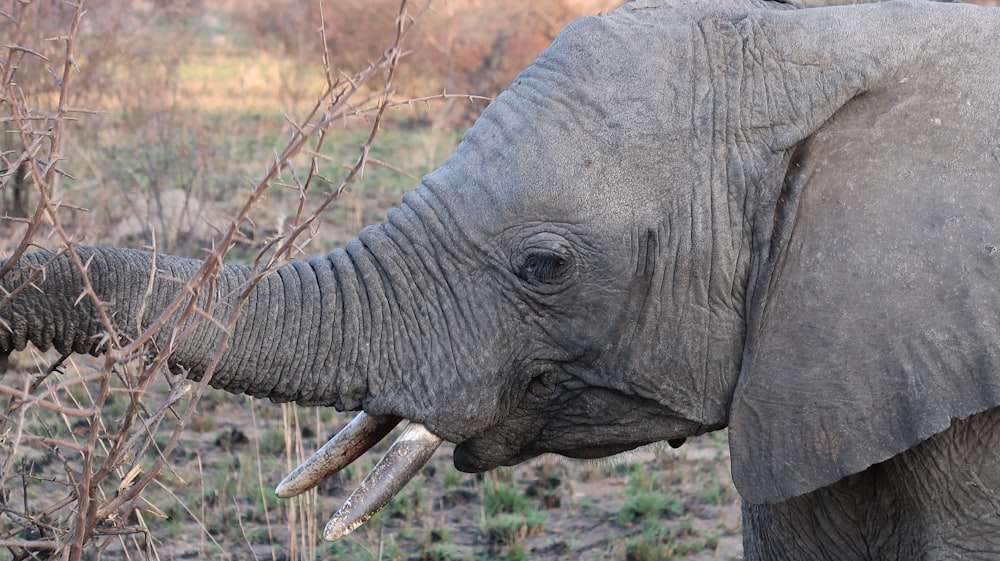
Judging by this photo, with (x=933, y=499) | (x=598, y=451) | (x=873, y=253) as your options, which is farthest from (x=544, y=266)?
(x=933, y=499)

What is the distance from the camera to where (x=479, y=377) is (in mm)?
2809

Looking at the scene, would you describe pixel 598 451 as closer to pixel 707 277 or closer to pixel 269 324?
pixel 707 277

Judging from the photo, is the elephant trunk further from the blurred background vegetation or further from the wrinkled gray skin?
the blurred background vegetation

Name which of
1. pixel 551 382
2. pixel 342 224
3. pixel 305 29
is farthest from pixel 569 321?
pixel 305 29

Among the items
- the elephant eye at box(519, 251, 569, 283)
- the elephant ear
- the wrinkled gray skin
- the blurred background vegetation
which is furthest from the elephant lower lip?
the blurred background vegetation

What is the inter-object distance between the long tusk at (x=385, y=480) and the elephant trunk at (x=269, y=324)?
15 centimetres

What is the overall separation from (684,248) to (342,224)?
20.8 ft

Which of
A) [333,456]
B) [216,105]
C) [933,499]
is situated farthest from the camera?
[216,105]

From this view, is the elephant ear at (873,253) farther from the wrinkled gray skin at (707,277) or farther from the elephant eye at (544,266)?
the elephant eye at (544,266)

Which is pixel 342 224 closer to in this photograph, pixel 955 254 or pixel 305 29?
pixel 955 254

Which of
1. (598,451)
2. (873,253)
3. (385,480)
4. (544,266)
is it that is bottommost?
(385,480)

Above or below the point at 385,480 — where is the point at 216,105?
above

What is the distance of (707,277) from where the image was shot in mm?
2742

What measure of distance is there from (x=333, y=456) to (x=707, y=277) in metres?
0.87
